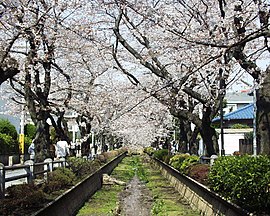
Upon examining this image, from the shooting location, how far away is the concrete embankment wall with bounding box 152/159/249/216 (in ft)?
37.0

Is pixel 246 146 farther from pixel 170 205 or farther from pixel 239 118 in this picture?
pixel 170 205

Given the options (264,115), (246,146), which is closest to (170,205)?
(264,115)

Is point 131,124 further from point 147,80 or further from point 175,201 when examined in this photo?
point 175,201

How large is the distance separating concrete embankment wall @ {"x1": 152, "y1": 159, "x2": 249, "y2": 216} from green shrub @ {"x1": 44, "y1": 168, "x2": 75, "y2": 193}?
414 cm

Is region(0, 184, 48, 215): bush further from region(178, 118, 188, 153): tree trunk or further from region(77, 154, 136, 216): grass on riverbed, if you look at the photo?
region(178, 118, 188, 153): tree trunk

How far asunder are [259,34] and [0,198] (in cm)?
582

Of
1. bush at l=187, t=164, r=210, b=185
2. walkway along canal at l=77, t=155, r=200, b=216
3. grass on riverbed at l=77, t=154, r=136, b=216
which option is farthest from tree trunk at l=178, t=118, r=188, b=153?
bush at l=187, t=164, r=210, b=185

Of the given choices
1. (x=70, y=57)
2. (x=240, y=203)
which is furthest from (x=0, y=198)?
(x=70, y=57)

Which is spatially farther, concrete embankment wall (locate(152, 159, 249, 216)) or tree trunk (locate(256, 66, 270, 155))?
tree trunk (locate(256, 66, 270, 155))

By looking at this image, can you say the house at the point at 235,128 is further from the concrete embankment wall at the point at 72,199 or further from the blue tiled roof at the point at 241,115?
the concrete embankment wall at the point at 72,199

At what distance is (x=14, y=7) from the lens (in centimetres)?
1420

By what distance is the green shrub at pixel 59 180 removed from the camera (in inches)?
584

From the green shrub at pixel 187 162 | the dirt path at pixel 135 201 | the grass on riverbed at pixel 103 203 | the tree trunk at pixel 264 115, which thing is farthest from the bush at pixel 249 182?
the green shrub at pixel 187 162

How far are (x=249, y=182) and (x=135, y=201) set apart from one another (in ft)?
39.9
